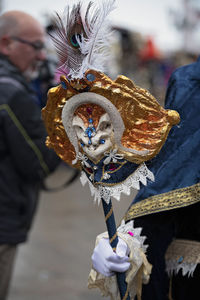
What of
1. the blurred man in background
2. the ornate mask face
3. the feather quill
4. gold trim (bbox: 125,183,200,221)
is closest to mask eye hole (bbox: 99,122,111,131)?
the ornate mask face

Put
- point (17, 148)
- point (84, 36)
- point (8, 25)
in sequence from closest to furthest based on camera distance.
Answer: point (84, 36)
point (17, 148)
point (8, 25)

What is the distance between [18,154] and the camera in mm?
2846

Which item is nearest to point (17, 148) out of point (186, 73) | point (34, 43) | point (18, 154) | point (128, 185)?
point (18, 154)

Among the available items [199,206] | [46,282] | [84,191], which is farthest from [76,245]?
[199,206]

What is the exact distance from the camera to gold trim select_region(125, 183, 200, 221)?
1749 mm

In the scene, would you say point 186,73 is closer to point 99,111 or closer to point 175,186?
point 175,186

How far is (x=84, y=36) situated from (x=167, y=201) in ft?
2.11

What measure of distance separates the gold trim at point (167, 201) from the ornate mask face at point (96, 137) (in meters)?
0.36

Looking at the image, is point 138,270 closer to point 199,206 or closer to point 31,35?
point 199,206

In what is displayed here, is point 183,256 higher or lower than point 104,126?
lower

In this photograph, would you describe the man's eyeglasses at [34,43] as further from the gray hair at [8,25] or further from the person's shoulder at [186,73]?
the person's shoulder at [186,73]

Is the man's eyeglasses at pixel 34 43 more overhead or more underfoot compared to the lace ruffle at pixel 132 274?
more overhead

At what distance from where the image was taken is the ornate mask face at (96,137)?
4.98ft

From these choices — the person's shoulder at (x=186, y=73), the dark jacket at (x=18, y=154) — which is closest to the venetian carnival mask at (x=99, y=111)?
the person's shoulder at (x=186, y=73)
